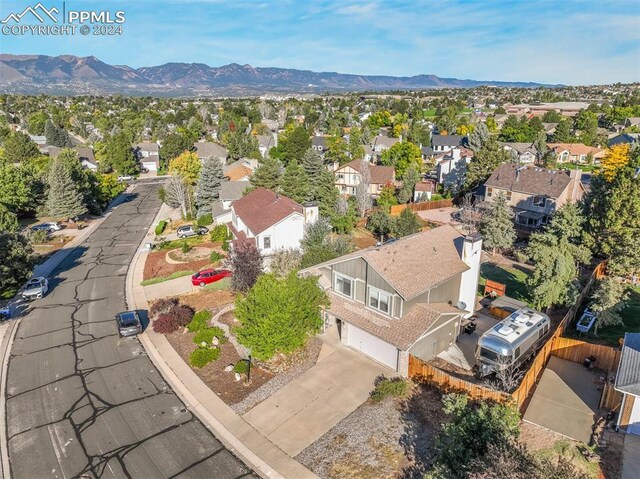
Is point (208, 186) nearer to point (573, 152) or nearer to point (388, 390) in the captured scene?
point (388, 390)

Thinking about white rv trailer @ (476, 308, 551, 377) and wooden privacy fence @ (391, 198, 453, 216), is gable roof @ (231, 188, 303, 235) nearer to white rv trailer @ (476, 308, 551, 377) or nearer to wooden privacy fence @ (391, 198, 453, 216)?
wooden privacy fence @ (391, 198, 453, 216)

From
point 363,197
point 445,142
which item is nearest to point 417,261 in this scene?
point 363,197

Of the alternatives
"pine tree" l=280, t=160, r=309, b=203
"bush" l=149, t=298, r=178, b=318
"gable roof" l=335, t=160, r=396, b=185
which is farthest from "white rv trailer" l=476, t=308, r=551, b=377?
"gable roof" l=335, t=160, r=396, b=185

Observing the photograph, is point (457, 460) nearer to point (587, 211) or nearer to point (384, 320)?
point (384, 320)

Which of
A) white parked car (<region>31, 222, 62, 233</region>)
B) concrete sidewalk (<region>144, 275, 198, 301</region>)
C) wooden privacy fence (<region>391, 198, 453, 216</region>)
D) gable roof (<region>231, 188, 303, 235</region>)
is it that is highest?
gable roof (<region>231, 188, 303, 235</region>)

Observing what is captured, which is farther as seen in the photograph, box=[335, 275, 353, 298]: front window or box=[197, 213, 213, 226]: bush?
box=[197, 213, 213, 226]: bush

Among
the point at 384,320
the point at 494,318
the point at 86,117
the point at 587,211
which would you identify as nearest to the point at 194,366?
the point at 384,320
